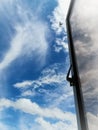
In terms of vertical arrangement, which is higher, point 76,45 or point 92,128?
point 76,45

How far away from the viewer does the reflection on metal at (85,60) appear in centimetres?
117

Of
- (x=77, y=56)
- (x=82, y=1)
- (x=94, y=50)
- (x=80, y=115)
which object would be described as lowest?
(x=80, y=115)

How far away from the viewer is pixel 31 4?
402 centimetres

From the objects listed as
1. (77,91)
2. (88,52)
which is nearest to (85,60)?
(88,52)

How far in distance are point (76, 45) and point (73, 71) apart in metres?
0.17

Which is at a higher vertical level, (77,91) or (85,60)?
(85,60)

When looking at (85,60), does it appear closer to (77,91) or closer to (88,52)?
(88,52)

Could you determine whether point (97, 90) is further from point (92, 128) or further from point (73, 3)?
point (73, 3)

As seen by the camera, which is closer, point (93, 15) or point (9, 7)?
point (93, 15)

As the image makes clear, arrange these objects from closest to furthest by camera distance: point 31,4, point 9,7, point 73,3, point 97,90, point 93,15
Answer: point 97,90
point 93,15
point 73,3
point 31,4
point 9,7

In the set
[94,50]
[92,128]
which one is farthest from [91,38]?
[92,128]

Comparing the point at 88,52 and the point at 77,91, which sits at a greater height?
the point at 88,52

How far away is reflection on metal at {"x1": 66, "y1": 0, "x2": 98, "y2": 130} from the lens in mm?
1169

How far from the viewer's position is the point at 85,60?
1320mm
